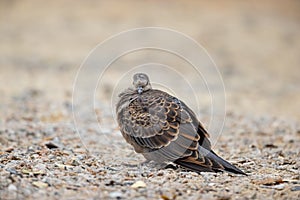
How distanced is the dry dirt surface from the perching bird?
15cm

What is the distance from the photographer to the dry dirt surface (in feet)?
18.2

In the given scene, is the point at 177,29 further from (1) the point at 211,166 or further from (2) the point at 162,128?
(1) the point at 211,166

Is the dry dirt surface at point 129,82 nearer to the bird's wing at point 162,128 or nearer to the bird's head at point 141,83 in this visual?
the bird's wing at point 162,128

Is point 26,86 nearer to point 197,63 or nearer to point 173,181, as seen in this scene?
point 197,63

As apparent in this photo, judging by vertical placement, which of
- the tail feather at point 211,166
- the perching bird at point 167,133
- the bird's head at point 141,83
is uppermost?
the bird's head at point 141,83

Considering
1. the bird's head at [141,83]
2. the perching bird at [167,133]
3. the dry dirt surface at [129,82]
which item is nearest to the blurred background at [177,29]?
the dry dirt surface at [129,82]

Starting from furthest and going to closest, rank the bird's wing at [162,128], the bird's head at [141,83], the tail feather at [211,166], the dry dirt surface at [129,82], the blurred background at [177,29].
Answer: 1. the blurred background at [177,29]
2. the bird's head at [141,83]
3. the bird's wing at [162,128]
4. the tail feather at [211,166]
5. the dry dirt surface at [129,82]

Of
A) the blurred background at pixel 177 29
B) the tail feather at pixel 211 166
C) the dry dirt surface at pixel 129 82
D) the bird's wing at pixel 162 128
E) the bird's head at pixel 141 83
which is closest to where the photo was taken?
the dry dirt surface at pixel 129 82

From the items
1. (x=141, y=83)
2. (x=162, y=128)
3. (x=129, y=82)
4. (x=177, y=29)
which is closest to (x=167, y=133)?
(x=162, y=128)

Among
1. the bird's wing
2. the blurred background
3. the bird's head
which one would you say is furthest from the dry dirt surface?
the bird's head

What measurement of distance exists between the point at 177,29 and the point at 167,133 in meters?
14.8

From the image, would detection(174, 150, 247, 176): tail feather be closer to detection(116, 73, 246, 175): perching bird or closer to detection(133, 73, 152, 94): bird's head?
detection(116, 73, 246, 175): perching bird

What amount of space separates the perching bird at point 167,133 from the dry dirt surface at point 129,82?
0.50 ft

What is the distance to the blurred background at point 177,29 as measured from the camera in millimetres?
13875
